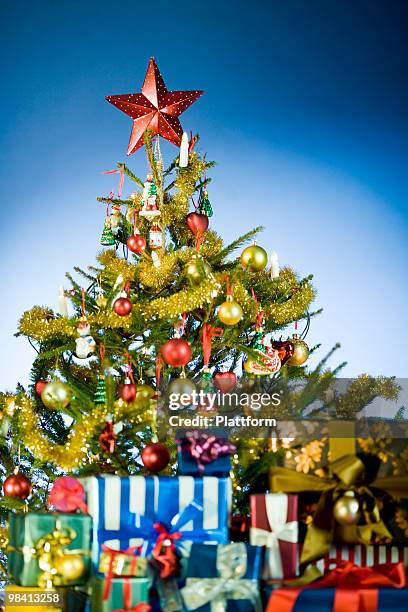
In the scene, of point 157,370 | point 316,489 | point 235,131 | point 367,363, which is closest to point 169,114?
point 235,131

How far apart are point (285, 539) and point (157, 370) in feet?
3.12

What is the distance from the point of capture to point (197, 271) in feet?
6.61

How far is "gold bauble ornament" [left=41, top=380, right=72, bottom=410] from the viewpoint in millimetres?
1858

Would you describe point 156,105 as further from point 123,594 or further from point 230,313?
point 123,594

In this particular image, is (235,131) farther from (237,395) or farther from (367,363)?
(237,395)

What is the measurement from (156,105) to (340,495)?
1473 millimetres

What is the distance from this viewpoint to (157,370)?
2.09m

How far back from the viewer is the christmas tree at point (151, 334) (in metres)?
1.85

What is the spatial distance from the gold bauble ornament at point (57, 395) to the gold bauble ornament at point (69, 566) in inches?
27.8

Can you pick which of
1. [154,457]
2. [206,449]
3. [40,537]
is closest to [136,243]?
[154,457]

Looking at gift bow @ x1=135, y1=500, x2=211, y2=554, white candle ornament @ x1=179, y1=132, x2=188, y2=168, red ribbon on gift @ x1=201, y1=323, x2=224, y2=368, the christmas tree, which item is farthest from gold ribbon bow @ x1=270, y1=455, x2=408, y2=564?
white candle ornament @ x1=179, y1=132, x2=188, y2=168

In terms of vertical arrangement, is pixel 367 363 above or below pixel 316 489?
above

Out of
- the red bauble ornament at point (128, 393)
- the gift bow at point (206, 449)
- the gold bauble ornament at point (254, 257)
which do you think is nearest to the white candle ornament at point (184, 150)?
the gold bauble ornament at point (254, 257)

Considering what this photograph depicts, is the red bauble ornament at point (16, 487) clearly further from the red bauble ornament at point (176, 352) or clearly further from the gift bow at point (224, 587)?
the gift bow at point (224, 587)
